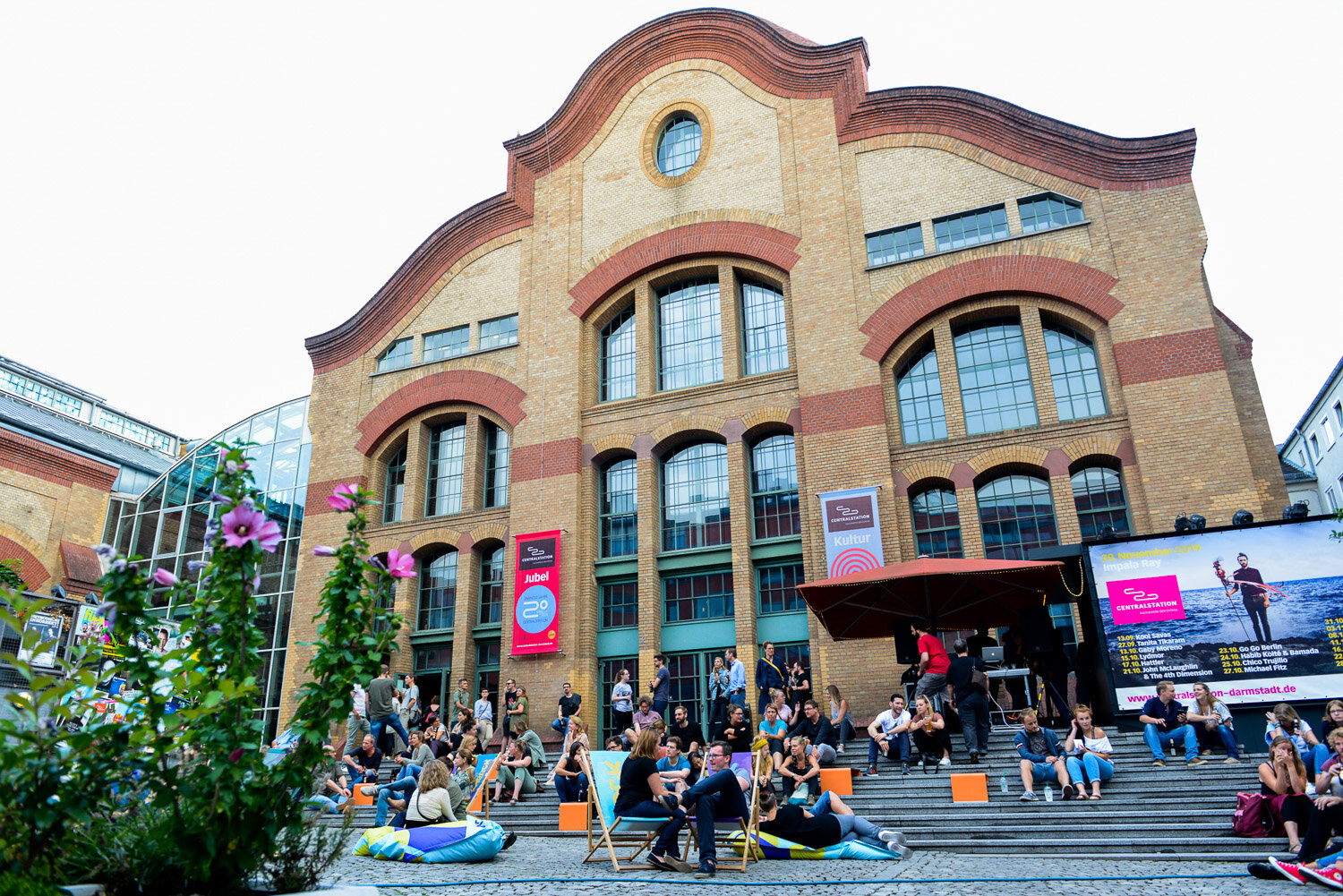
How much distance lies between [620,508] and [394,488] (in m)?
7.32

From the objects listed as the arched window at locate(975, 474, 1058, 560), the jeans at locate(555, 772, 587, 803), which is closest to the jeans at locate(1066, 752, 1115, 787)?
the jeans at locate(555, 772, 587, 803)

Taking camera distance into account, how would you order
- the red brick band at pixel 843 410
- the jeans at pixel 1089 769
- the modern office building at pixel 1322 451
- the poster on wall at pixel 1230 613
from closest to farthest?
the jeans at pixel 1089 769, the poster on wall at pixel 1230 613, the red brick band at pixel 843 410, the modern office building at pixel 1322 451

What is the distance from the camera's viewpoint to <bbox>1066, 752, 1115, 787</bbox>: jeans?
37.9ft

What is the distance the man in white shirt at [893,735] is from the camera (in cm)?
1388

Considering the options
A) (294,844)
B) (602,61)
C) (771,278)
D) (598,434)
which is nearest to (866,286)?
(771,278)

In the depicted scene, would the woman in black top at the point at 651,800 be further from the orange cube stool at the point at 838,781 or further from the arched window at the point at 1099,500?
the arched window at the point at 1099,500

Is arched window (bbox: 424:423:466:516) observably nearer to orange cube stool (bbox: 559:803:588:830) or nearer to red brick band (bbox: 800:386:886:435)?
red brick band (bbox: 800:386:886:435)

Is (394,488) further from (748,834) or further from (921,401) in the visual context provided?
(748,834)

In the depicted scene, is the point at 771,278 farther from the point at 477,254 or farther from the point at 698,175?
the point at 477,254

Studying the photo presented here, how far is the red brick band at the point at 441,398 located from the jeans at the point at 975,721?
45.2ft

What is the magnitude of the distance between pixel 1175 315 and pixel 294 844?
18.4 meters

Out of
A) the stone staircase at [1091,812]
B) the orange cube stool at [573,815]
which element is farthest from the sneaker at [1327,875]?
the orange cube stool at [573,815]

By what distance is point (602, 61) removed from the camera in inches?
1016

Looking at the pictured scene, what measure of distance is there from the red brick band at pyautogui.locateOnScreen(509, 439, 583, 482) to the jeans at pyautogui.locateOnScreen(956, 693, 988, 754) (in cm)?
1166
